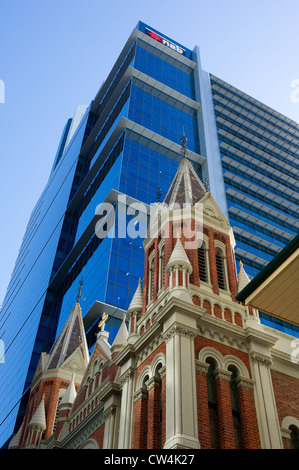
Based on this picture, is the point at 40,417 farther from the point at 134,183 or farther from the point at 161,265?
the point at 134,183

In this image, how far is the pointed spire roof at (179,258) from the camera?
20.9 meters

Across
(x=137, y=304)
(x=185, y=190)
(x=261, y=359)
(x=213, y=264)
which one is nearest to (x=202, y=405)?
(x=261, y=359)

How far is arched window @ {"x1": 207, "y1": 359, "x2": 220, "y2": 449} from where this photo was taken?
1684 centimetres

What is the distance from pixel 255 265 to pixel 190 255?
40725 mm

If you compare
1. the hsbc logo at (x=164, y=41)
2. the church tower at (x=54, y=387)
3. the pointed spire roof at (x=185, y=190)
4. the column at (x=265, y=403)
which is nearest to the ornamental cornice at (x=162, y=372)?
the column at (x=265, y=403)

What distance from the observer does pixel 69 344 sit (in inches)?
1431

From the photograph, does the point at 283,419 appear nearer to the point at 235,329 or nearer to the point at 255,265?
the point at 235,329

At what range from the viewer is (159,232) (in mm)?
24703

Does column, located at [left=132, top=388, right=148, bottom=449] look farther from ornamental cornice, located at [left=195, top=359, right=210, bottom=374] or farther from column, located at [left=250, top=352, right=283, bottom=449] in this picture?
column, located at [left=250, top=352, right=283, bottom=449]

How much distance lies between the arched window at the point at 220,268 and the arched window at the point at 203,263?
0.76m

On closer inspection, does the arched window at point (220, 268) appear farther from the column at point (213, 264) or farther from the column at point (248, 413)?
the column at point (248, 413)

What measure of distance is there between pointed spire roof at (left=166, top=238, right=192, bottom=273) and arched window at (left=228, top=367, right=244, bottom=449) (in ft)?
13.8

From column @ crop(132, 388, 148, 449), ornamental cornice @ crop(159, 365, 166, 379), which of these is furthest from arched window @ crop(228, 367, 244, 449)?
column @ crop(132, 388, 148, 449)
